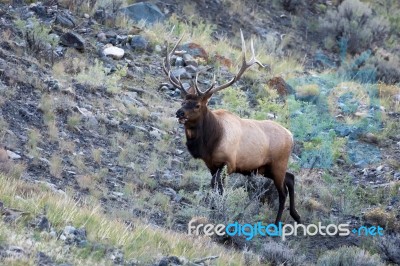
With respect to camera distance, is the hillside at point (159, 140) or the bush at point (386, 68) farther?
the bush at point (386, 68)

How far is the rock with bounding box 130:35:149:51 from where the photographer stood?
16.8m

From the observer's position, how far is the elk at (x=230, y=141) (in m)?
10.4

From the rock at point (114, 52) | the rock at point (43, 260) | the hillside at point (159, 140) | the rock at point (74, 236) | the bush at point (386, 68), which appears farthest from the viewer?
the bush at point (386, 68)

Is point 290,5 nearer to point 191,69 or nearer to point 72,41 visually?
point 191,69

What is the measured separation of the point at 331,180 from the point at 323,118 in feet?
10.5

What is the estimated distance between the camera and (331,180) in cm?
1326

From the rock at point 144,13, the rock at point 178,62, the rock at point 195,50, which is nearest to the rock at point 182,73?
the rock at point 178,62

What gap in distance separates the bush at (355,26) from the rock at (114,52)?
953 cm

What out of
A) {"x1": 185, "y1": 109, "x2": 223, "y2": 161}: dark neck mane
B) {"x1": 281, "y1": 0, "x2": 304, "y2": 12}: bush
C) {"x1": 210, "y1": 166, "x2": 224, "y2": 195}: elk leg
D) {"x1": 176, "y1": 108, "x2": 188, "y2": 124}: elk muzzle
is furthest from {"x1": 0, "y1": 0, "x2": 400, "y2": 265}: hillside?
{"x1": 281, "y1": 0, "x2": 304, "y2": 12}: bush

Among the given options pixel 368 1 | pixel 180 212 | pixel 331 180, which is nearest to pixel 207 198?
pixel 180 212

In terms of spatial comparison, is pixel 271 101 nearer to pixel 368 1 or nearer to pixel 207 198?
pixel 207 198

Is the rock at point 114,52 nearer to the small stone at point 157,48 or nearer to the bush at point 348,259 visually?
the small stone at point 157,48

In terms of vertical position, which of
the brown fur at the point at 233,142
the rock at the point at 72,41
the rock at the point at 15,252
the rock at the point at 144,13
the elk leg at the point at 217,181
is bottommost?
the rock at the point at 144,13

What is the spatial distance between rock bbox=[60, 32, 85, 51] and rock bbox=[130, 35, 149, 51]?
1372mm
